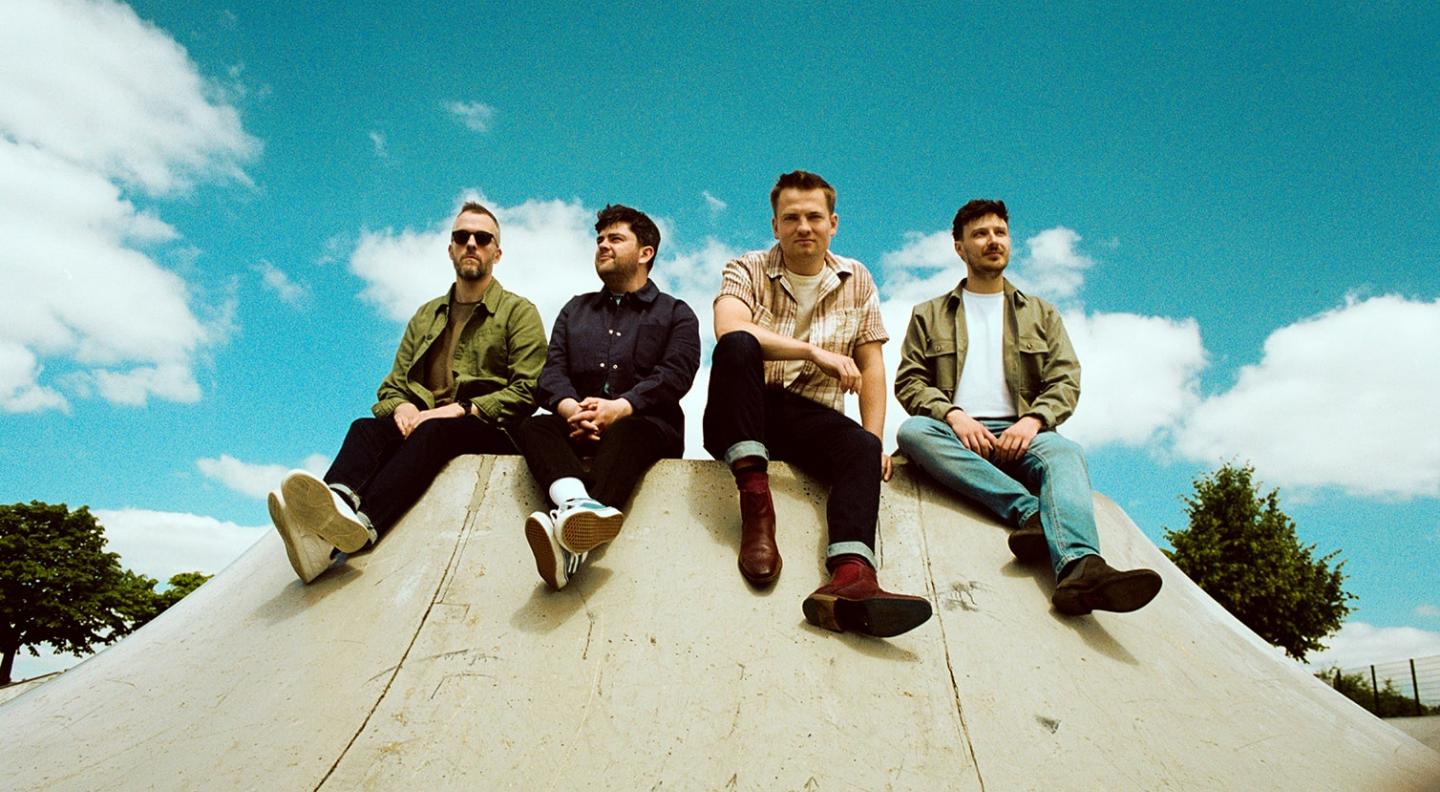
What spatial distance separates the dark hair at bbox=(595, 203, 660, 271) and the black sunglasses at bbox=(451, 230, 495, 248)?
29.3 inches

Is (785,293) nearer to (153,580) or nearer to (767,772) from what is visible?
(767,772)

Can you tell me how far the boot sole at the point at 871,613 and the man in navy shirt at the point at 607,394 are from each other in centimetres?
91

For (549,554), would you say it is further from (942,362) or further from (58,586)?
(58,586)

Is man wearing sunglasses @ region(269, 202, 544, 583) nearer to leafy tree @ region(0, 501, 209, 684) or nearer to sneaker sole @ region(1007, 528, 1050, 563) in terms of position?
sneaker sole @ region(1007, 528, 1050, 563)

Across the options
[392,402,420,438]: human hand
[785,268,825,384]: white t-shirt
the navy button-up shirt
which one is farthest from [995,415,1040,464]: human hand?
[392,402,420,438]: human hand

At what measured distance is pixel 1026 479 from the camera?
4.14 meters

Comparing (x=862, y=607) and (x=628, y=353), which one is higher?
(x=628, y=353)

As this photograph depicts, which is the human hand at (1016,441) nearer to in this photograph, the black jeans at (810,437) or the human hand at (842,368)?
the black jeans at (810,437)

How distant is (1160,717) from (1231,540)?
21057 mm

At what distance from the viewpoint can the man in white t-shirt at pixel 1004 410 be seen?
3600 mm

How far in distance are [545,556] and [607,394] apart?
1389 millimetres

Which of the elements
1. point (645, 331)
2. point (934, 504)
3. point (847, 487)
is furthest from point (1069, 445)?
point (645, 331)

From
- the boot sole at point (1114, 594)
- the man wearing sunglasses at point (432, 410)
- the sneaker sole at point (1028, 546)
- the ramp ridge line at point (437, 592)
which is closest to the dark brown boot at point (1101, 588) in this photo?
the boot sole at point (1114, 594)

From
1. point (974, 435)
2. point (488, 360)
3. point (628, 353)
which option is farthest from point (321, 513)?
point (974, 435)
